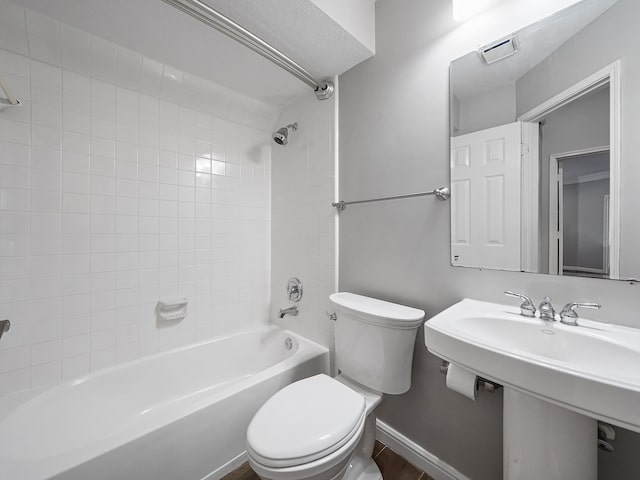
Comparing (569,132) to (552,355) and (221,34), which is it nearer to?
(552,355)

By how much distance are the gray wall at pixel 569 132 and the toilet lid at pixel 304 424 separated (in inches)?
34.6

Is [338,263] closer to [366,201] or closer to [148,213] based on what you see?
[366,201]

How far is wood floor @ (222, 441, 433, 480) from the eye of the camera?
114 cm

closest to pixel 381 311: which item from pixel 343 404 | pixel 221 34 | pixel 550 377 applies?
pixel 343 404

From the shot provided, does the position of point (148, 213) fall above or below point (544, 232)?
above

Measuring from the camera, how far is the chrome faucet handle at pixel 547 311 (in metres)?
0.80

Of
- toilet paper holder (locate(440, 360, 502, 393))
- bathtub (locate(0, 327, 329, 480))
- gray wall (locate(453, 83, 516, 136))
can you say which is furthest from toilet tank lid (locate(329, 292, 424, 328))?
gray wall (locate(453, 83, 516, 136))

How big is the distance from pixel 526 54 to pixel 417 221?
2.39 ft

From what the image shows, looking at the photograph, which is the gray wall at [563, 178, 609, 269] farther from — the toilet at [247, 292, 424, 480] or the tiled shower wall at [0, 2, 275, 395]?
the tiled shower wall at [0, 2, 275, 395]

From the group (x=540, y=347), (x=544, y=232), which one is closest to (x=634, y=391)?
(x=540, y=347)

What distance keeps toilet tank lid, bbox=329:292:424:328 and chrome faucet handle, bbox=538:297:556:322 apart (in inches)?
15.4

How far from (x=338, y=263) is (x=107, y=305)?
1.33 m

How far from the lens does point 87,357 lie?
4.33ft

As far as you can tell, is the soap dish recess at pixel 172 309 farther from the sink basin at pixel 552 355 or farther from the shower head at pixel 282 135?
the sink basin at pixel 552 355
